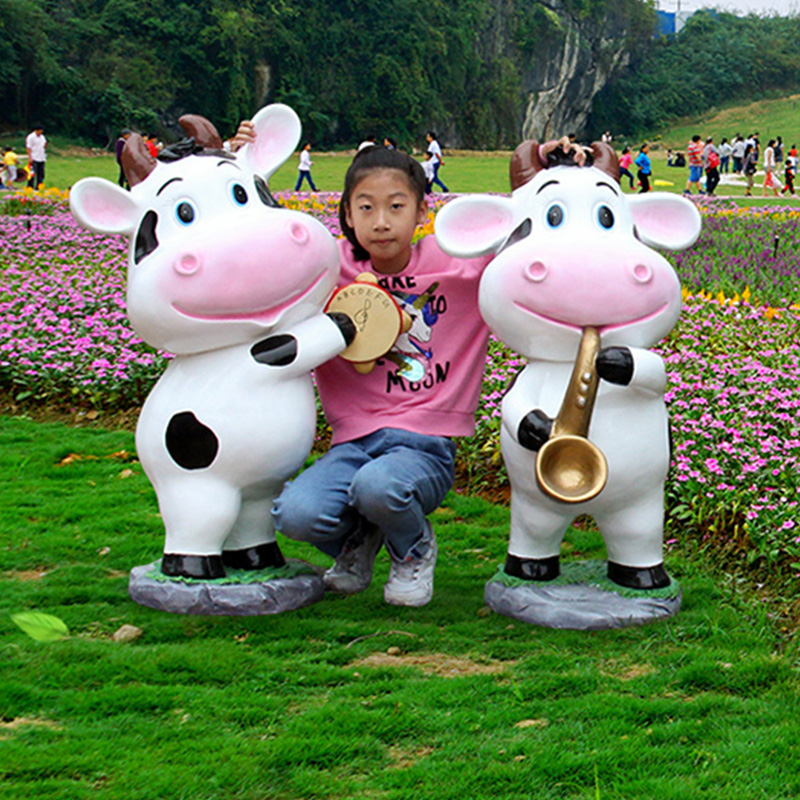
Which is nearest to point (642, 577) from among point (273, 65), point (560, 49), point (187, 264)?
point (187, 264)

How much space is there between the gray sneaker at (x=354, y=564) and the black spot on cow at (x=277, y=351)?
615mm

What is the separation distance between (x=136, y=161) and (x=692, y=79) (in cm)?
6393

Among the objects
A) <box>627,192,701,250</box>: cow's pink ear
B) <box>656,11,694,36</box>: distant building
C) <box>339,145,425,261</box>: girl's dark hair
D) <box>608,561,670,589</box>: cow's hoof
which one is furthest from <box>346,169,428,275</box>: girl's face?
<box>656,11,694,36</box>: distant building

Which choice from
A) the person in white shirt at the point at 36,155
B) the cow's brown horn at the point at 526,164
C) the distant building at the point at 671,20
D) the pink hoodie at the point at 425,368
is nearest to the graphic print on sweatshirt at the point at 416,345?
the pink hoodie at the point at 425,368

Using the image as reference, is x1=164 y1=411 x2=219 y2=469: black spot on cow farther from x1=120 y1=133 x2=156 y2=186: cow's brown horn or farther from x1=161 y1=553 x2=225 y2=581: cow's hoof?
x1=120 y1=133 x2=156 y2=186: cow's brown horn

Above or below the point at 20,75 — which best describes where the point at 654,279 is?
below

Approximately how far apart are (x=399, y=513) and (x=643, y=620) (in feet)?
2.76

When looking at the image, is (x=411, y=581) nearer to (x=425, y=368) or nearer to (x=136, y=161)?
(x=425, y=368)

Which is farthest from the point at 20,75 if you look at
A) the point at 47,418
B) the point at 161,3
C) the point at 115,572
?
the point at 115,572

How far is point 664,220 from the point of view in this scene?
12.4 ft

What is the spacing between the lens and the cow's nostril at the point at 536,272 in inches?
136

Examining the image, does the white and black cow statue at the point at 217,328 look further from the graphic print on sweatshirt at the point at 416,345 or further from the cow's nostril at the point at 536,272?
the cow's nostril at the point at 536,272

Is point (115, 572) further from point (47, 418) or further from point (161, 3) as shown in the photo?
point (161, 3)

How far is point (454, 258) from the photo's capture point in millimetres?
3955
